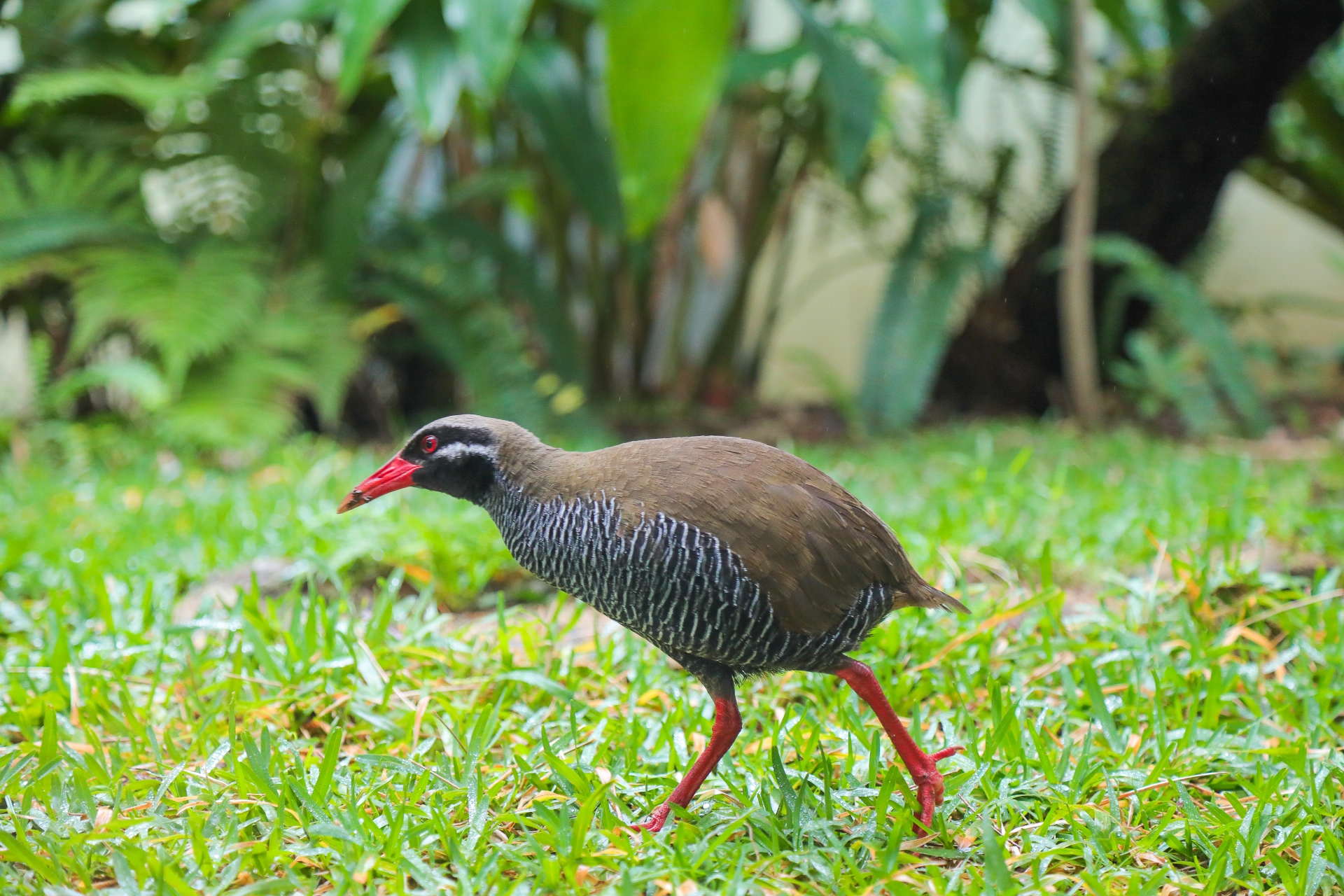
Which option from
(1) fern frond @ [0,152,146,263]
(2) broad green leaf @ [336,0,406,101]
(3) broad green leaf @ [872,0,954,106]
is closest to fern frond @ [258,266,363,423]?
(1) fern frond @ [0,152,146,263]

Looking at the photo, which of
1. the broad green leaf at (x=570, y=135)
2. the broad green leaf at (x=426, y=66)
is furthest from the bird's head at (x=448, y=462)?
the broad green leaf at (x=570, y=135)

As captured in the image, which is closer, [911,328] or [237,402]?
[237,402]

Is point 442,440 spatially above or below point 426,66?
below

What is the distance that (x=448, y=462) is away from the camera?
1.84m

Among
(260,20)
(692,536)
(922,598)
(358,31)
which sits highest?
(260,20)

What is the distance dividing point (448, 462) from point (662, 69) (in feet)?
3.63

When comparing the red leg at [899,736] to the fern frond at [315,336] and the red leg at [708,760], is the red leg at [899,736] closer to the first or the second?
the red leg at [708,760]

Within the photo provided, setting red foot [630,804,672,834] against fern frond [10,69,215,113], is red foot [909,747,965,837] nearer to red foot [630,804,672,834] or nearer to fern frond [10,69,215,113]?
red foot [630,804,672,834]

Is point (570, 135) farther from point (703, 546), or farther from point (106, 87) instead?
point (703, 546)

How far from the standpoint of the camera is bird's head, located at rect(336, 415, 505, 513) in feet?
6.02

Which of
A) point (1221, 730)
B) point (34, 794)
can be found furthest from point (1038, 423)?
point (34, 794)

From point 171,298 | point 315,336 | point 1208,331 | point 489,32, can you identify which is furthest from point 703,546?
point 1208,331

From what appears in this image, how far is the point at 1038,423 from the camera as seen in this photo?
591cm

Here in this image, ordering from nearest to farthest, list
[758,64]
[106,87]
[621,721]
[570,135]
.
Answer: [621,721]
[106,87]
[758,64]
[570,135]
